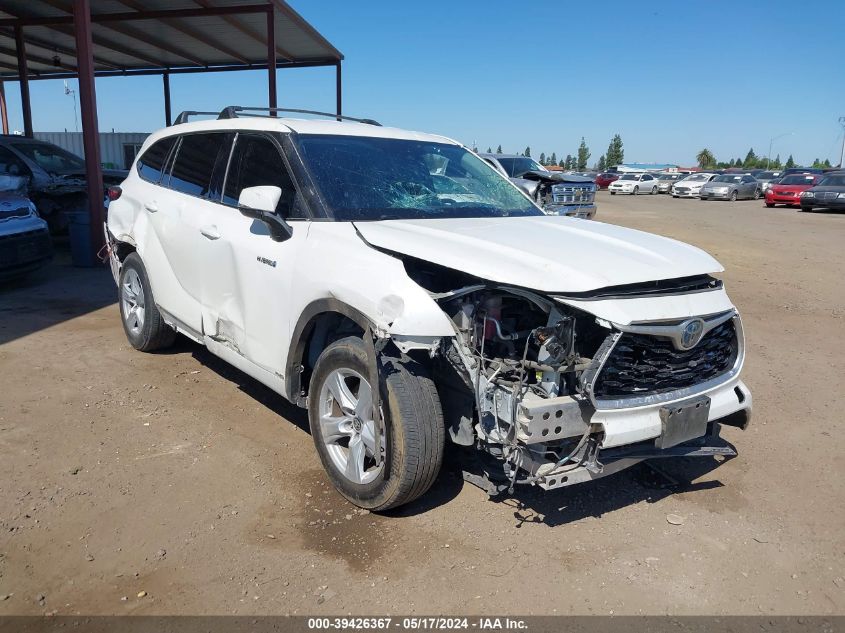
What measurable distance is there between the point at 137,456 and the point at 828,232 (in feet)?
60.0

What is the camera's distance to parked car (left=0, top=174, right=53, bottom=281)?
26.0 ft

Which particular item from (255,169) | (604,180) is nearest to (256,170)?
(255,169)

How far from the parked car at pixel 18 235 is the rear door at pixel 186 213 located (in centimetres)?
391

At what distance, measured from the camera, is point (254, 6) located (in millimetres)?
13070

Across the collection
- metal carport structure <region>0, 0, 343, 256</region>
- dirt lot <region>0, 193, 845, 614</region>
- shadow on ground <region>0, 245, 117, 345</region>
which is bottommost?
shadow on ground <region>0, 245, 117, 345</region>

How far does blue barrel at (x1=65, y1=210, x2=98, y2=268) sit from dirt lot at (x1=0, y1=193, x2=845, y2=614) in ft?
17.6

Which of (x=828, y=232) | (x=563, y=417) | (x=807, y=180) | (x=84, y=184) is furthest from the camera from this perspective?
(x=807, y=180)

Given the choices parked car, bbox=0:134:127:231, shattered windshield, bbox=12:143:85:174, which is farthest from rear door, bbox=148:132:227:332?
shattered windshield, bbox=12:143:85:174

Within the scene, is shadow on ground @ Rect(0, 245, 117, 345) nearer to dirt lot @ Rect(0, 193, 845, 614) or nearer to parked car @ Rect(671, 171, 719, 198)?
dirt lot @ Rect(0, 193, 845, 614)

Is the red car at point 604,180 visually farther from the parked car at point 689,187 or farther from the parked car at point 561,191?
the parked car at point 561,191

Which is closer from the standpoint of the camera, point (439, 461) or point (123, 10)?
point (439, 461)

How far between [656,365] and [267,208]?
211cm

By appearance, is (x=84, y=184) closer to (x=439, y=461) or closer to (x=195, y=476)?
(x=195, y=476)

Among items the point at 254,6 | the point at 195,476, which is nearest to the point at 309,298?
the point at 195,476
